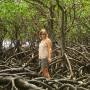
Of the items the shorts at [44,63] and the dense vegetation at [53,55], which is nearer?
the dense vegetation at [53,55]

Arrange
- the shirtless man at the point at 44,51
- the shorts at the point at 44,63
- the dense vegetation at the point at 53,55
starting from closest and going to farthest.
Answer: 1. the dense vegetation at the point at 53,55
2. the shirtless man at the point at 44,51
3. the shorts at the point at 44,63

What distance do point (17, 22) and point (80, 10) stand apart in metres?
3.81

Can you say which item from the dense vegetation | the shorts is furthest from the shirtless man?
the dense vegetation

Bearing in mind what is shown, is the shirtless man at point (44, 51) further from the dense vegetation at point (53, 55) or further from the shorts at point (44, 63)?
the dense vegetation at point (53, 55)

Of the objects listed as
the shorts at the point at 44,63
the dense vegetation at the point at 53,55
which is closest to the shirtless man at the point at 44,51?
the shorts at the point at 44,63

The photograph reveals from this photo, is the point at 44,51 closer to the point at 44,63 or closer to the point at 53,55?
the point at 44,63

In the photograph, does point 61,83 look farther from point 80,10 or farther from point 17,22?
point 17,22

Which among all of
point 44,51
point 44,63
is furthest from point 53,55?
point 44,51

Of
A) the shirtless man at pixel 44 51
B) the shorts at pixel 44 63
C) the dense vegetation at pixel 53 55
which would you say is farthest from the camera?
the shorts at pixel 44 63

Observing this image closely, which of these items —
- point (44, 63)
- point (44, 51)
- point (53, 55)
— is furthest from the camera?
point (53, 55)

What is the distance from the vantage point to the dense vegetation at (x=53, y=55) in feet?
21.0

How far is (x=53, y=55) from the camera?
10.1m

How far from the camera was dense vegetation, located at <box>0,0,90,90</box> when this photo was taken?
639 centimetres

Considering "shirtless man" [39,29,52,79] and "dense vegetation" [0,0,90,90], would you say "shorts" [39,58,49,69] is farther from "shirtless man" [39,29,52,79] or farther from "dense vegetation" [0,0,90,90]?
"dense vegetation" [0,0,90,90]
